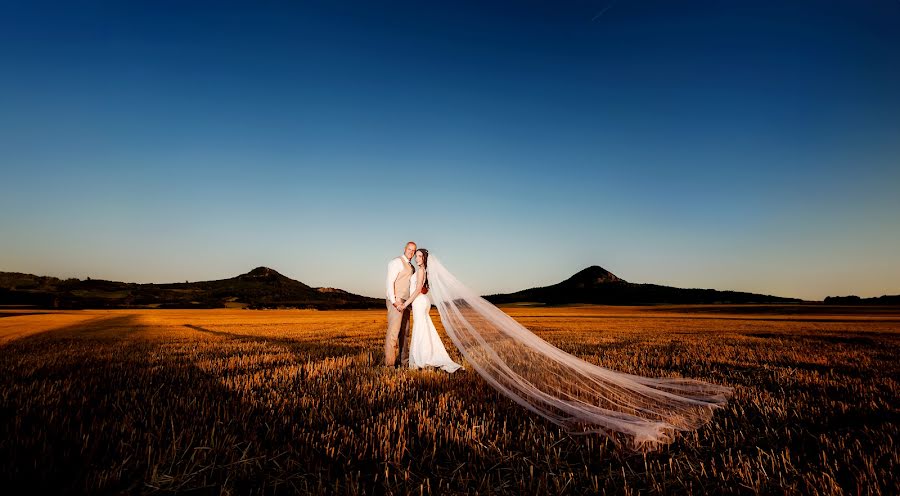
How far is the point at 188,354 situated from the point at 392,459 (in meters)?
9.90

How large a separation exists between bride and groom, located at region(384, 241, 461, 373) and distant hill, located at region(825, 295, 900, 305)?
307 ft

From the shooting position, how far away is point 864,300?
71.2 metres

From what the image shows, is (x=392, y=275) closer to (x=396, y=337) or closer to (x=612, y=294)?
(x=396, y=337)

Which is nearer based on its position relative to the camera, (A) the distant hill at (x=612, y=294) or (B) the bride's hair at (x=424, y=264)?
(B) the bride's hair at (x=424, y=264)

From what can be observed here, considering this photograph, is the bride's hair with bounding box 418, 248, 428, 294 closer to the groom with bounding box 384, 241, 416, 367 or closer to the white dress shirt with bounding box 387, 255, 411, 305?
the groom with bounding box 384, 241, 416, 367

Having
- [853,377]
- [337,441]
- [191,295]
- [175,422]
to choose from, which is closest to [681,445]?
[337,441]

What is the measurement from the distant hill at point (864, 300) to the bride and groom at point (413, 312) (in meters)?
93.6

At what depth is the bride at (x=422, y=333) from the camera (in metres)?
8.71

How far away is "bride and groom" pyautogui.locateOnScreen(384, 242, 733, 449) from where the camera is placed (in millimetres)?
4777

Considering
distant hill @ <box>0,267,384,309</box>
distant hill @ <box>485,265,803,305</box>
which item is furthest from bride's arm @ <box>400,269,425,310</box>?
distant hill @ <box>485,265,803,305</box>

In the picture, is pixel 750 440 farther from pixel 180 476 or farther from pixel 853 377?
pixel 853 377

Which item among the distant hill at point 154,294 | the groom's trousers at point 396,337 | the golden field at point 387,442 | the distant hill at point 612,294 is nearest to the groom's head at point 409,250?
the groom's trousers at point 396,337

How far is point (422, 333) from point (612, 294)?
106m

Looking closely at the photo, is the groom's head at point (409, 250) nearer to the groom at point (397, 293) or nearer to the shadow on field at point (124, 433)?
the groom at point (397, 293)
